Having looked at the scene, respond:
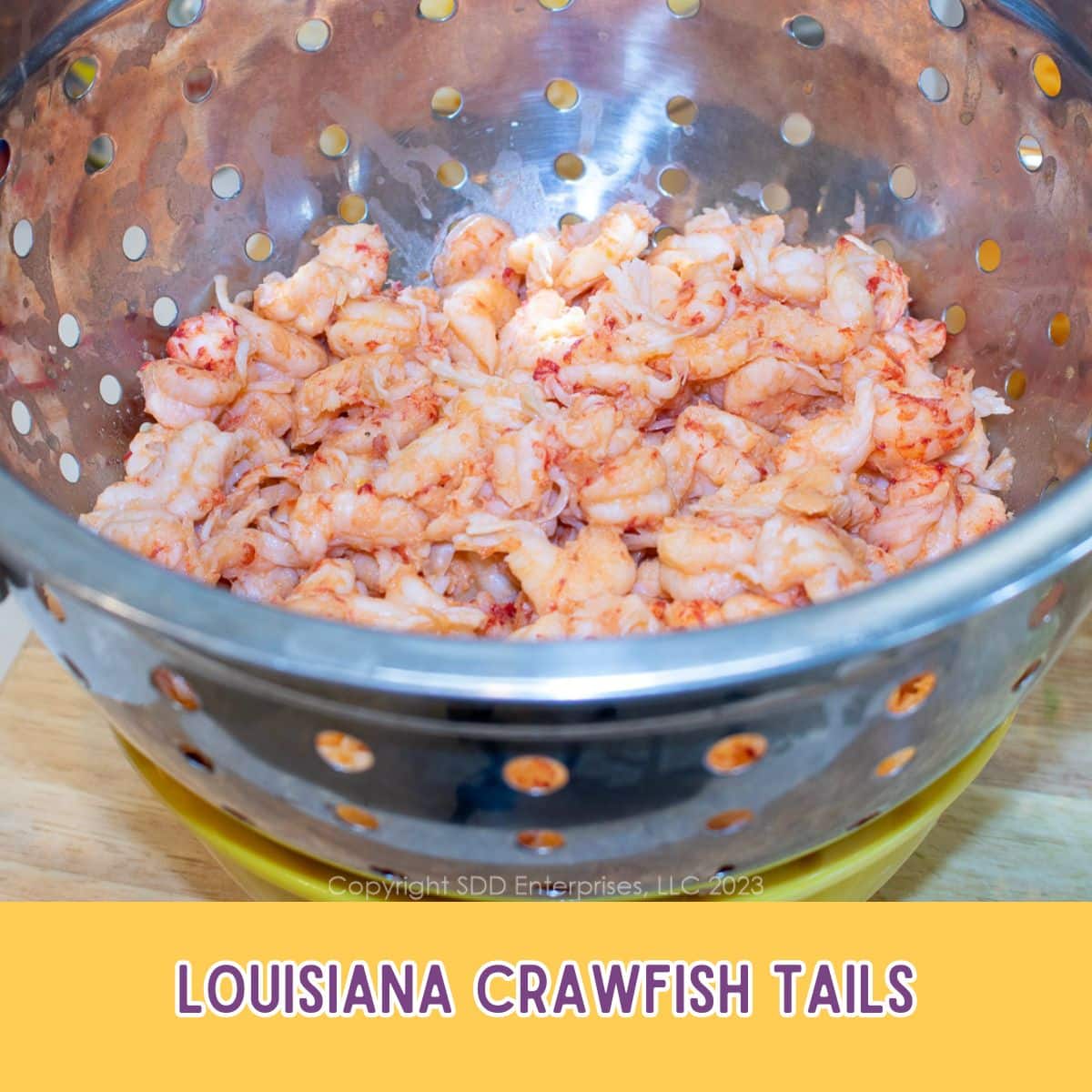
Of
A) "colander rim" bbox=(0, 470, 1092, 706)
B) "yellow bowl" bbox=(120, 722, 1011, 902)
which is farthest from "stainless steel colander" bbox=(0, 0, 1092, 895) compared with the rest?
"yellow bowl" bbox=(120, 722, 1011, 902)

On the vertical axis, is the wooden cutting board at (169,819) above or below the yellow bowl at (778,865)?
below

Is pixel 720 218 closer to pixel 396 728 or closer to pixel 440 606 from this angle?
pixel 440 606

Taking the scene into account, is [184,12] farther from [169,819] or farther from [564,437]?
[169,819]

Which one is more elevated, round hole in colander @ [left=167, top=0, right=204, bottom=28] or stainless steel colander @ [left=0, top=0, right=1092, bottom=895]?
round hole in colander @ [left=167, top=0, right=204, bottom=28]

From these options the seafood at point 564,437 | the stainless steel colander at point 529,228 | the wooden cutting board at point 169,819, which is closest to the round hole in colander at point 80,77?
the stainless steel colander at point 529,228

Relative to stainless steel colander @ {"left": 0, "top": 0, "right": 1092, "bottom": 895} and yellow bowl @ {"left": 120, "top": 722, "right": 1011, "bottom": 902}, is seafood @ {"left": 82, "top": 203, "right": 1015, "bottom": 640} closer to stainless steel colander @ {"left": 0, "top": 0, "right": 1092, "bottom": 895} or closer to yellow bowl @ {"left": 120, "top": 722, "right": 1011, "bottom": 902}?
stainless steel colander @ {"left": 0, "top": 0, "right": 1092, "bottom": 895}

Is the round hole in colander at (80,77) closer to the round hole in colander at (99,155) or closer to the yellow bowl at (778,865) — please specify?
the round hole in colander at (99,155)

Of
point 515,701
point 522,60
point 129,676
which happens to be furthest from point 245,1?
point 515,701
